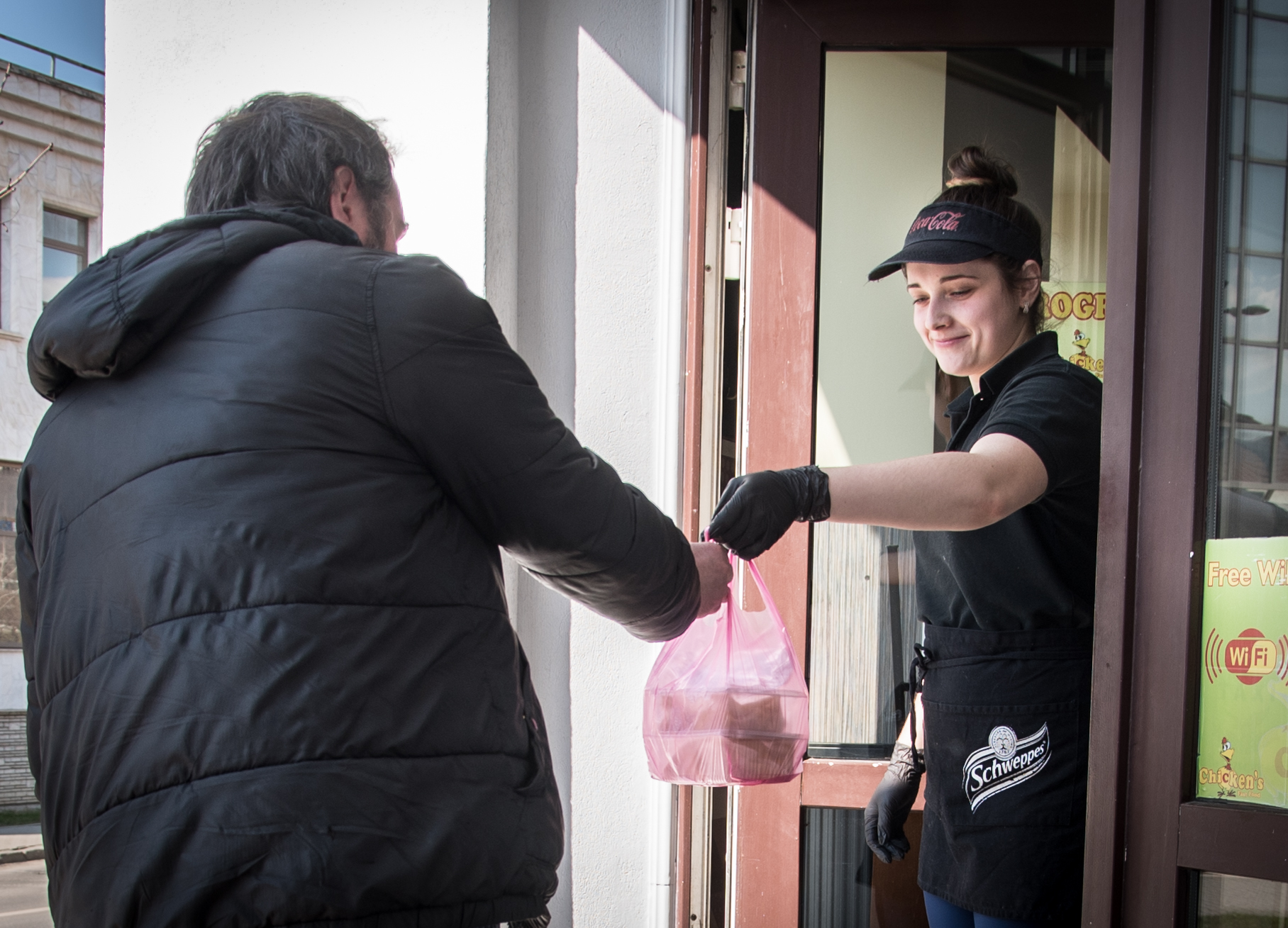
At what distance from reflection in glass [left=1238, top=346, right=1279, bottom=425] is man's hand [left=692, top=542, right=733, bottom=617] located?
2.67 feet

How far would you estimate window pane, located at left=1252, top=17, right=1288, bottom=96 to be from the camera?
4.85ft

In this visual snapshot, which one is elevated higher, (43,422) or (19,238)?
(19,238)

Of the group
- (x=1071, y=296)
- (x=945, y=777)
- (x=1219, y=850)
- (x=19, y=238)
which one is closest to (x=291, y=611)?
(x=945, y=777)

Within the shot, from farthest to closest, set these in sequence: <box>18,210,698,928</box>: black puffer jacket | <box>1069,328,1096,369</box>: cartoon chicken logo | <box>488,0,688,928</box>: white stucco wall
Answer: <box>1069,328,1096,369</box>: cartoon chicken logo → <box>488,0,688,928</box>: white stucco wall → <box>18,210,698,928</box>: black puffer jacket

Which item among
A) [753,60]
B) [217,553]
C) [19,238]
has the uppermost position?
[19,238]

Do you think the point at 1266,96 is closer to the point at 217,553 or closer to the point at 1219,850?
the point at 1219,850

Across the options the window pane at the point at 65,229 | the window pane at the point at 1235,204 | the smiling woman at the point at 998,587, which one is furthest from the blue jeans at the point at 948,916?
the window pane at the point at 65,229

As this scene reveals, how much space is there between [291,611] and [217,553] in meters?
0.10

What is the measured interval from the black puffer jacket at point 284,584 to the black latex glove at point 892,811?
1.07 metres

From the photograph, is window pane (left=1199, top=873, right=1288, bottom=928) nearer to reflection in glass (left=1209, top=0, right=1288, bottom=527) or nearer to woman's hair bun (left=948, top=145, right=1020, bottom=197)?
reflection in glass (left=1209, top=0, right=1288, bottom=527)

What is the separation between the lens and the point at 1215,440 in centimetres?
149

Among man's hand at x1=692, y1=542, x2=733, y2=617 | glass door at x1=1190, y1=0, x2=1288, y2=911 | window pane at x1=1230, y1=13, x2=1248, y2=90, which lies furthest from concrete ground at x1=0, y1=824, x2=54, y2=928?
window pane at x1=1230, y1=13, x2=1248, y2=90

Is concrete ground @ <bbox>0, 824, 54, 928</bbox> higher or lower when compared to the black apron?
lower

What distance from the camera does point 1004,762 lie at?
1679 mm
